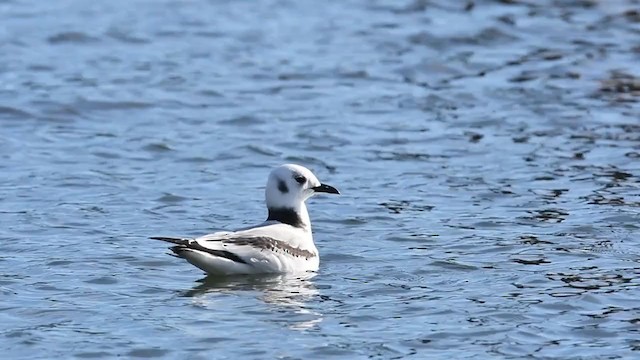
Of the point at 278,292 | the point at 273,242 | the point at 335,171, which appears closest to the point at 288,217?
the point at 273,242

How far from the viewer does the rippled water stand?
11367mm

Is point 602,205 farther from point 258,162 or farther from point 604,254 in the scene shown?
point 258,162

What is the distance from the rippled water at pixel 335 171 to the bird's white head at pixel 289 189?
0.58 metres

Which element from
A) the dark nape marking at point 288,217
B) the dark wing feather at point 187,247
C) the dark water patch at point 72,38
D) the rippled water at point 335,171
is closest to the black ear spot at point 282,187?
the dark nape marking at point 288,217

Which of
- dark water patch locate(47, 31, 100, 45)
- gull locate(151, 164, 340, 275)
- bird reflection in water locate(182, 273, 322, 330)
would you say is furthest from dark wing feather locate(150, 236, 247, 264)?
dark water patch locate(47, 31, 100, 45)

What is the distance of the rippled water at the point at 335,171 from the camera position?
11.4m

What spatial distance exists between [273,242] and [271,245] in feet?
0.22

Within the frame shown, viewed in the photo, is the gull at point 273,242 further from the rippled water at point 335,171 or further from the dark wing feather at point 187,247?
the rippled water at point 335,171

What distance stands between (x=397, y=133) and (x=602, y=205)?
146 inches

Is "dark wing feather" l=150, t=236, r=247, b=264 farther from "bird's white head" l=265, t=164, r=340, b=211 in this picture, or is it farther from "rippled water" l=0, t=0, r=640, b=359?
"bird's white head" l=265, t=164, r=340, b=211

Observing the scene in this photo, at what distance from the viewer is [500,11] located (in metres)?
24.7

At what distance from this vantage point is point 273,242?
12844 millimetres

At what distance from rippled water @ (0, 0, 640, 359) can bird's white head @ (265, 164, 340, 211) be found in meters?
Result: 0.58

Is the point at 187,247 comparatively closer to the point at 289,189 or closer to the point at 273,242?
the point at 273,242
